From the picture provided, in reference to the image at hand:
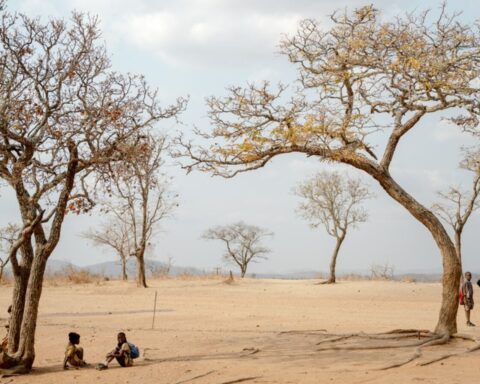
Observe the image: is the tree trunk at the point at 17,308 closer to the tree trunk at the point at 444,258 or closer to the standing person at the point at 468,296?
the tree trunk at the point at 444,258

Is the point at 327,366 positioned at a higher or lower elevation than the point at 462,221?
lower

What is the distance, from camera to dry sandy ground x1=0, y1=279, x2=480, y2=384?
38.7 ft

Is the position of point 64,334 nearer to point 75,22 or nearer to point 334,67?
point 75,22

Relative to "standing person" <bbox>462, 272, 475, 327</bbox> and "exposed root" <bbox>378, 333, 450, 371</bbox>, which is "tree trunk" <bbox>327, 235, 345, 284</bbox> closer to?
"standing person" <bbox>462, 272, 475, 327</bbox>

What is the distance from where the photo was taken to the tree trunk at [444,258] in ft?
49.7

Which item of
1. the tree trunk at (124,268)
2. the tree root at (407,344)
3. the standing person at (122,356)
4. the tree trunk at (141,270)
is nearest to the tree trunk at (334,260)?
the tree trunk at (141,270)

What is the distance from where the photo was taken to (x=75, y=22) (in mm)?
14102

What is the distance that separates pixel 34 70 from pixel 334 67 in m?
7.78

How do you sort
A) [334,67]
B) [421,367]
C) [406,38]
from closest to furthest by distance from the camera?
1. [421,367]
2. [406,38]
3. [334,67]

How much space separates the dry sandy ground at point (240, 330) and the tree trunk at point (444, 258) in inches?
29.0

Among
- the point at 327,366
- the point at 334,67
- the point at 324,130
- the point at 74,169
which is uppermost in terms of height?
the point at 334,67

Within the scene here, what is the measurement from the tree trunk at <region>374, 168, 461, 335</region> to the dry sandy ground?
74 centimetres

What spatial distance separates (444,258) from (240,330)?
7035 mm

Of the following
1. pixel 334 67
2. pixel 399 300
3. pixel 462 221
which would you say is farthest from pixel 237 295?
pixel 334 67
